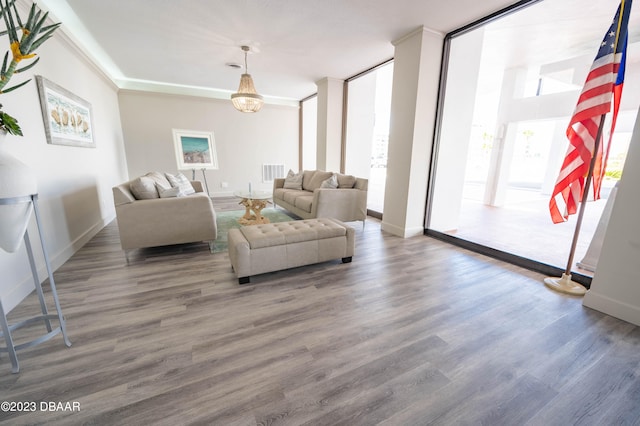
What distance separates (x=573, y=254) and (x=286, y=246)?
2.60 m

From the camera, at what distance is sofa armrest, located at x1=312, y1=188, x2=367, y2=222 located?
12.7 feet

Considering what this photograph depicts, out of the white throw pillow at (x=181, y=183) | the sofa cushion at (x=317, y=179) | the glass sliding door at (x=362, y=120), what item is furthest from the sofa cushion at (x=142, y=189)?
the glass sliding door at (x=362, y=120)

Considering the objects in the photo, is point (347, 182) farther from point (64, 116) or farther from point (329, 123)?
point (64, 116)

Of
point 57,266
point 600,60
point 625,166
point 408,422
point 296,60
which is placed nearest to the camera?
point 408,422

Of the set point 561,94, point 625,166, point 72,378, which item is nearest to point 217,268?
point 72,378

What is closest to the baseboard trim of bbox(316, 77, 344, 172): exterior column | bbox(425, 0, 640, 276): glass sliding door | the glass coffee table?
bbox(425, 0, 640, 276): glass sliding door

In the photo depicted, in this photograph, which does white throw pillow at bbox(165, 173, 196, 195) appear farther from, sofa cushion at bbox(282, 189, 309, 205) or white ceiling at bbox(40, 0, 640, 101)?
white ceiling at bbox(40, 0, 640, 101)

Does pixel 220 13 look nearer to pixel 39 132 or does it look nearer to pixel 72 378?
pixel 39 132

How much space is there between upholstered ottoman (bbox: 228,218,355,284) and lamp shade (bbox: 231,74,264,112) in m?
2.41

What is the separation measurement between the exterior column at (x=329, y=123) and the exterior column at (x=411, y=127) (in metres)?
1.91

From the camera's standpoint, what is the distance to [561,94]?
207 inches

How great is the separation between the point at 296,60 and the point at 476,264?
4.14m

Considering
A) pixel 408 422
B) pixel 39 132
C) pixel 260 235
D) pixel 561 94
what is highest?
pixel 561 94

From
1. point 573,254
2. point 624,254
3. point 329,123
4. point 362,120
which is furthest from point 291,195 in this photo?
point 624,254
